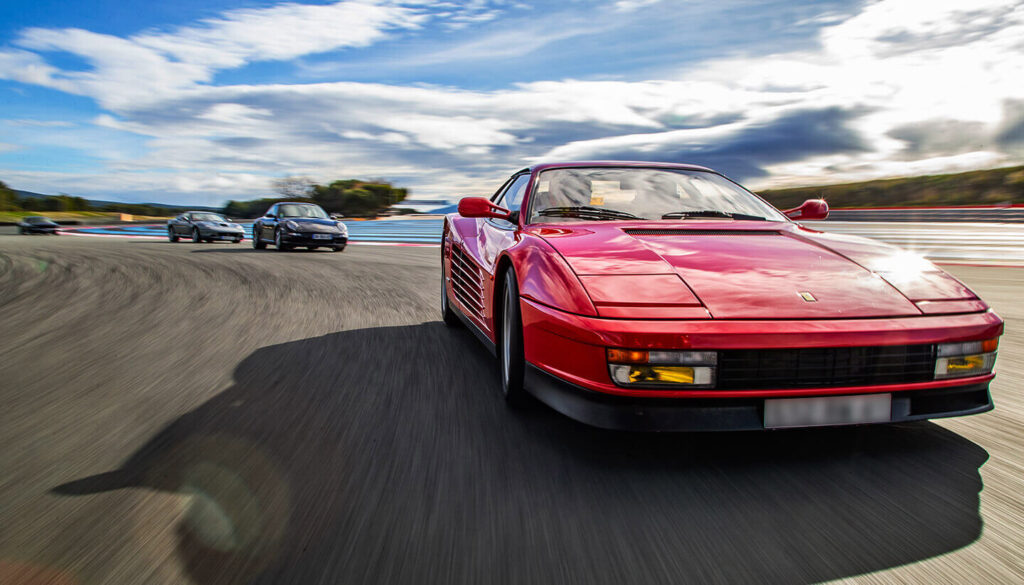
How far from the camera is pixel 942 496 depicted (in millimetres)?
2080

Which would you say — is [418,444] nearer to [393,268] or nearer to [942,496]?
[942,496]

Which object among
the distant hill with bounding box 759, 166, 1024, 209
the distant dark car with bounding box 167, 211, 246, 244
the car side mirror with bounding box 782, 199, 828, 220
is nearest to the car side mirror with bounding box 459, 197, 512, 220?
the car side mirror with bounding box 782, 199, 828, 220

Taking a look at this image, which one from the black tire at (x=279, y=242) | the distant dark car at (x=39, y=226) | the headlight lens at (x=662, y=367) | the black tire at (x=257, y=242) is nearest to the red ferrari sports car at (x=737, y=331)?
the headlight lens at (x=662, y=367)

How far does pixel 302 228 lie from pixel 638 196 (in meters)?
13.2

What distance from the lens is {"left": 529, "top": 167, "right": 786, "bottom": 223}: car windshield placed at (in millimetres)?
3545

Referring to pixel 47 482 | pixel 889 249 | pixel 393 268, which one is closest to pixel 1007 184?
pixel 393 268

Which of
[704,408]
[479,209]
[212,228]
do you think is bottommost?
Answer: [212,228]

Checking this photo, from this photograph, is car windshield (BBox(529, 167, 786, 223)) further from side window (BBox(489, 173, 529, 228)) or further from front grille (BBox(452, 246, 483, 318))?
front grille (BBox(452, 246, 483, 318))

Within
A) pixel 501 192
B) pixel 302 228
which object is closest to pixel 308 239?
pixel 302 228

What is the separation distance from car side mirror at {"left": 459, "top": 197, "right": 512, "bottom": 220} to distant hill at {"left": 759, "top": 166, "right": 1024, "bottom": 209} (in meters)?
35.9

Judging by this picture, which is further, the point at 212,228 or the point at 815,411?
the point at 212,228

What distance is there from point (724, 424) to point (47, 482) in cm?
225

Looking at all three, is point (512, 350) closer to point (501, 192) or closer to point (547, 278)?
point (547, 278)

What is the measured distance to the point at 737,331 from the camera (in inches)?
83.5
